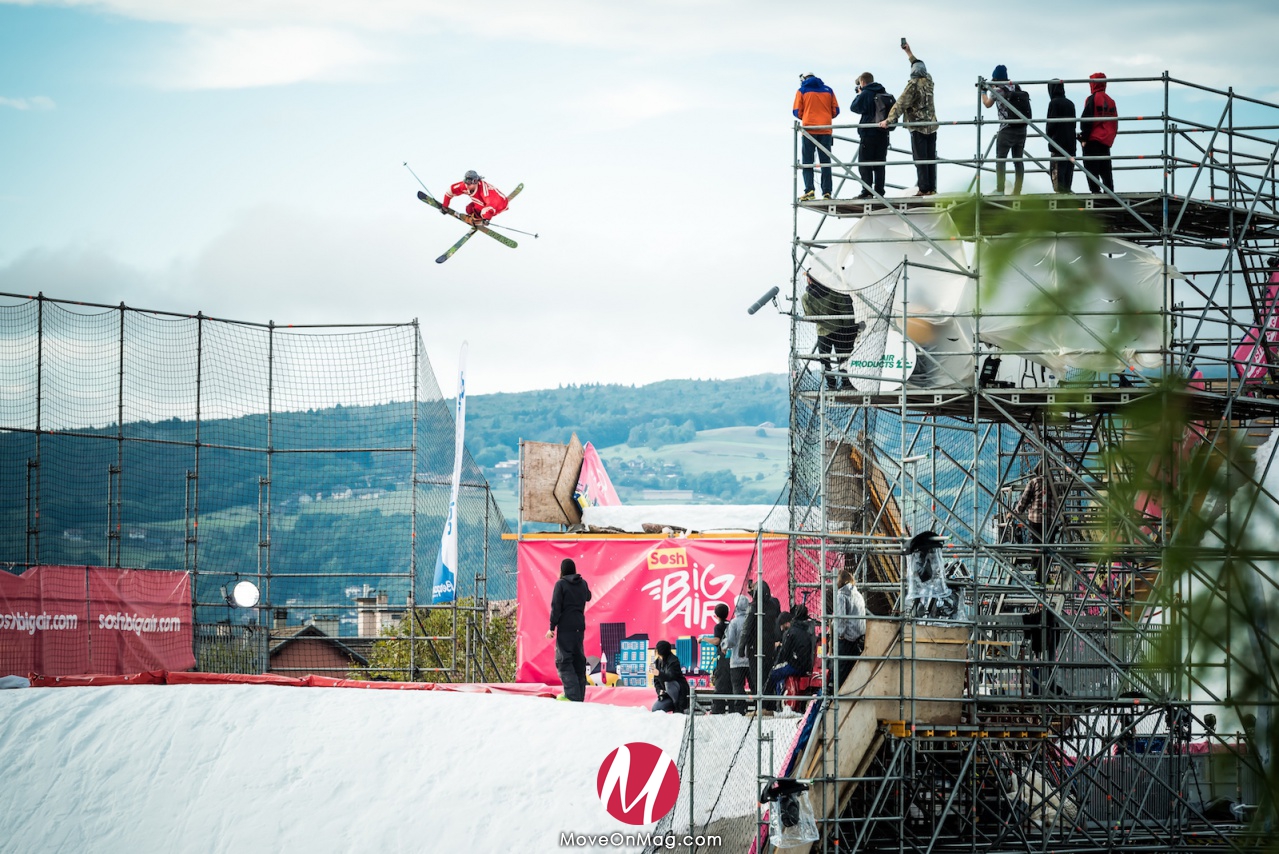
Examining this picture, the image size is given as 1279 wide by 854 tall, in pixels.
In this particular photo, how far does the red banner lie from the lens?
1978 cm

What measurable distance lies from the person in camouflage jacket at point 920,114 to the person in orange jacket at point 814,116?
0.96 metres

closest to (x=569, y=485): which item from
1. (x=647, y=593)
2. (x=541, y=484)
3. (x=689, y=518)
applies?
(x=541, y=484)

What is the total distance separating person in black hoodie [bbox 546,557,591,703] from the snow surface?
1.64ft

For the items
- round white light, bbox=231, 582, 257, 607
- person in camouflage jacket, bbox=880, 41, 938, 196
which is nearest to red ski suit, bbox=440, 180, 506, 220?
round white light, bbox=231, 582, 257, 607

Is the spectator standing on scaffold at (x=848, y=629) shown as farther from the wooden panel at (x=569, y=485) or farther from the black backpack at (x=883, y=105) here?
the wooden panel at (x=569, y=485)

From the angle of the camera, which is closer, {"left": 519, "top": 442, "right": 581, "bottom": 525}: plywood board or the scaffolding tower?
the scaffolding tower

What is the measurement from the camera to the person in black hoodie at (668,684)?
749 inches

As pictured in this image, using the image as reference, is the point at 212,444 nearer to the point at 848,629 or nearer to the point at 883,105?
the point at 848,629

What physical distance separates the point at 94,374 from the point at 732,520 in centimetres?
1125

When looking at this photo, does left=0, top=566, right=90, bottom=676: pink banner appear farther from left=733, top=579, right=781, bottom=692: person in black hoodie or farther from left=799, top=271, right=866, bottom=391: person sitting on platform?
left=799, top=271, right=866, bottom=391: person sitting on platform

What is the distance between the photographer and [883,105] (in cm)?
1994

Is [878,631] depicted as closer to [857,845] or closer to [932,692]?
[932,692]

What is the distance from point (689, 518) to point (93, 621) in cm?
1040

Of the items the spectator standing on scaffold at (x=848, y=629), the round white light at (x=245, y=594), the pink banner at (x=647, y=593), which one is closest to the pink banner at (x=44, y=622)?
the round white light at (x=245, y=594)
